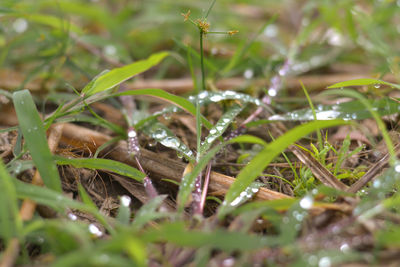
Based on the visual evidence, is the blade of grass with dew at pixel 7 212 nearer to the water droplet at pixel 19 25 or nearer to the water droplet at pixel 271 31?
the water droplet at pixel 19 25

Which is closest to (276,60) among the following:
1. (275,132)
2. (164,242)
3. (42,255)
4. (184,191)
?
(275,132)

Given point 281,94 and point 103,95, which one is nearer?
point 103,95


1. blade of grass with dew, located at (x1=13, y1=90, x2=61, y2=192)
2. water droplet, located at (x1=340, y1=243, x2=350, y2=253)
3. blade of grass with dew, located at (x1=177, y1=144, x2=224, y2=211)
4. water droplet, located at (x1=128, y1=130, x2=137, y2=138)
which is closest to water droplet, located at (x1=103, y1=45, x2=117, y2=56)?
water droplet, located at (x1=128, y1=130, x2=137, y2=138)

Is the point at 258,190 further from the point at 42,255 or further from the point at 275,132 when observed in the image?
the point at 42,255

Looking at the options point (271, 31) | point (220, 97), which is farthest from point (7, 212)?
point (271, 31)

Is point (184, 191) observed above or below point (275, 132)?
above

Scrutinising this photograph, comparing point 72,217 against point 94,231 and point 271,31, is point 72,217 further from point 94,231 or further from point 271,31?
point 271,31
